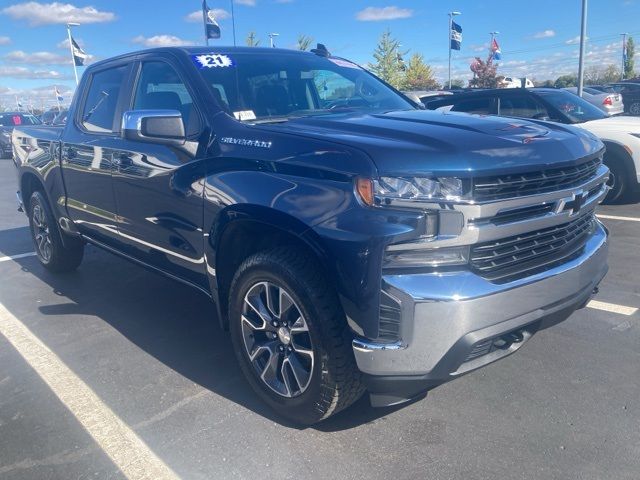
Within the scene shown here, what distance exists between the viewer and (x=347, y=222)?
2.41m

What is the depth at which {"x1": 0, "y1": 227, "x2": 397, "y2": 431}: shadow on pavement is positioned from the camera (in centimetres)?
329

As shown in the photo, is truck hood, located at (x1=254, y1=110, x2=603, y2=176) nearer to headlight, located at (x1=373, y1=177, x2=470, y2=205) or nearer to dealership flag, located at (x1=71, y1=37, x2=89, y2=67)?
headlight, located at (x1=373, y1=177, x2=470, y2=205)

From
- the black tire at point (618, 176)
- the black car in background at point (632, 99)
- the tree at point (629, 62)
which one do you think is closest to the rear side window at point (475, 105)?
the black tire at point (618, 176)

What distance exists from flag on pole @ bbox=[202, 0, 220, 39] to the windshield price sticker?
48.3ft

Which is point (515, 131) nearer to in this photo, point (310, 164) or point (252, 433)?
point (310, 164)

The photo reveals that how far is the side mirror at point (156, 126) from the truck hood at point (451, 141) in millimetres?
538

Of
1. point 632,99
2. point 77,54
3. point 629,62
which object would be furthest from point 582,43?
point 629,62

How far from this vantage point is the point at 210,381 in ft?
11.4

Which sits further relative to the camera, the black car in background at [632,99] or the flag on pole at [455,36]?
the flag on pole at [455,36]

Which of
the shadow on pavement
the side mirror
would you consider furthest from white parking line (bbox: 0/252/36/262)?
the side mirror

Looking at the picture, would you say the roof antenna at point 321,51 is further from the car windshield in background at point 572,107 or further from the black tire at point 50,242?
the car windshield in background at point 572,107

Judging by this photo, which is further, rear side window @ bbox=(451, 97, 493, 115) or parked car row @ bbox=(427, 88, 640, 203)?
rear side window @ bbox=(451, 97, 493, 115)

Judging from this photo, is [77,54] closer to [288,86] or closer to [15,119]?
[15,119]

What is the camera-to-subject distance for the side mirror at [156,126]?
3.21 metres
